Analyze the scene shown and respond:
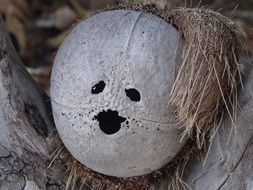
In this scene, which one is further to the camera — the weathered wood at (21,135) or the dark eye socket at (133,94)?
the weathered wood at (21,135)

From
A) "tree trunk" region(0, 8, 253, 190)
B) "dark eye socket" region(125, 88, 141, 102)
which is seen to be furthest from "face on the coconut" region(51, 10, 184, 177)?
"tree trunk" region(0, 8, 253, 190)

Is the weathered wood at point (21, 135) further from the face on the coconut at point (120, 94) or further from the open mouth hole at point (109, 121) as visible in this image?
the open mouth hole at point (109, 121)

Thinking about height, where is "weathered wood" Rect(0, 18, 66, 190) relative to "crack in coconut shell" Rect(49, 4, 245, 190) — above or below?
below

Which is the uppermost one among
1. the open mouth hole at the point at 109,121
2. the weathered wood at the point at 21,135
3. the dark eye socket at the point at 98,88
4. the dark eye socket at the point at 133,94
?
the dark eye socket at the point at 133,94

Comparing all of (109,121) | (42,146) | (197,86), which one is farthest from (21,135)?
(197,86)

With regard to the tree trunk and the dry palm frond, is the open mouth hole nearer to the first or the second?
the dry palm frond

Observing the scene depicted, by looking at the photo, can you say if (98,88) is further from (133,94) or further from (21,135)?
(21,135)

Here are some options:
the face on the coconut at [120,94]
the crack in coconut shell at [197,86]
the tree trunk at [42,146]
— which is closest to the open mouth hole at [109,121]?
the face on the coconut at [120,94]
